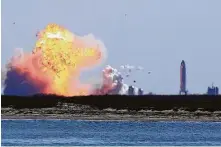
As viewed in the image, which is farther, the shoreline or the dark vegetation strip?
the dark vegetation strip

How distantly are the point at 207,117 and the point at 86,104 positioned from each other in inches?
944

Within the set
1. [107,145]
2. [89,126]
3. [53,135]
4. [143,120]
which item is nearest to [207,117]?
[143,120]

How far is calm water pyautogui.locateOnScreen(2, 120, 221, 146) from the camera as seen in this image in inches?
4186

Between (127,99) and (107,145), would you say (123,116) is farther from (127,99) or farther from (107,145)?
(107,145)

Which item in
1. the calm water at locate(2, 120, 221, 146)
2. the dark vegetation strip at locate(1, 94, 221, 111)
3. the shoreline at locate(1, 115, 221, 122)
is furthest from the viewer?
the dark vegetation strip at locate(1, 94, 221, 111)

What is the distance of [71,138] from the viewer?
11194 centimetres

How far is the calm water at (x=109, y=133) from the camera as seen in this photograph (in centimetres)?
10631

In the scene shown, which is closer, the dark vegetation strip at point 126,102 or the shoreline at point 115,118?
the shoreline at point 115,118

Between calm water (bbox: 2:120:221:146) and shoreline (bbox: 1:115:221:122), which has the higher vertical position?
shoreline (bbox: 1:115:221:122)

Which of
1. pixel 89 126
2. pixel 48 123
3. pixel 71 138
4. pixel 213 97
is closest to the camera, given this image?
pixel 71 138

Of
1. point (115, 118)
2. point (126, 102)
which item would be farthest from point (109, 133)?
point (126, 102)

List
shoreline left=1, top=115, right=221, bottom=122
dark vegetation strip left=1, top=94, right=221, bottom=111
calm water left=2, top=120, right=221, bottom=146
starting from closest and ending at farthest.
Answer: calm water left=2, top=120, right=221, bottom=146 < shoreline left=1, top=115, right=221, bottom=122 < dark vegetation strip left=1, top=94, right=221, bottom=111

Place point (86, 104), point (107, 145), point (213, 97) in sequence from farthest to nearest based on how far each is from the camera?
1. point (213, 97)
2. point (86, 104)
3. point (107, 145)

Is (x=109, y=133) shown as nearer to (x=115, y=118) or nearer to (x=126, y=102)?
(x=115, y=118)
